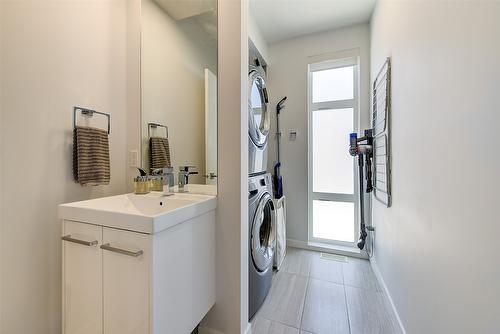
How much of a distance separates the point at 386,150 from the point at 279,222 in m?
1.21

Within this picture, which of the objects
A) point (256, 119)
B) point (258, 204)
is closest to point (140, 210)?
point (258, 204)

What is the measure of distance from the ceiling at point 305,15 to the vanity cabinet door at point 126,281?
7.92 feet

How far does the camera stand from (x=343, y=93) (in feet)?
8.92

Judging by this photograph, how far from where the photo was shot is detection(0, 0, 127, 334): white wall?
988 mm

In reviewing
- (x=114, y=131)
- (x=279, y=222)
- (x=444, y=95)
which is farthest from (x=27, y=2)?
(x=279, y=222)

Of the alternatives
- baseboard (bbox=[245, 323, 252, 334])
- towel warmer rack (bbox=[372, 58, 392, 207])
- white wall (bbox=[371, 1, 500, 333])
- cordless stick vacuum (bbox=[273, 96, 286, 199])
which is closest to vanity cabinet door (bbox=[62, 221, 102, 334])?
baseboard (bbox=[245, 323, 252, 334])

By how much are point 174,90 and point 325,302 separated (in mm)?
2080

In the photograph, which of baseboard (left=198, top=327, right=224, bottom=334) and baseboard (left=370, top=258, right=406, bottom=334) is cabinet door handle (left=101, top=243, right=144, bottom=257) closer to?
baseboard (left=198, top=327, right=224, bottom=334)

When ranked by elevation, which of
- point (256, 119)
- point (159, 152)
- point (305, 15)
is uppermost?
point (305, 15)

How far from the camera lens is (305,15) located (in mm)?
2344

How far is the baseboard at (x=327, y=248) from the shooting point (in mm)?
2557

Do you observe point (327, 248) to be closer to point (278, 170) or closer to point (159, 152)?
point (278, 170)

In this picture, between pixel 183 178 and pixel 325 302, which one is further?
pixel 325 302

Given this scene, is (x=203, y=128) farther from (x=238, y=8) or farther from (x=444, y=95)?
(x=444, y=95)
